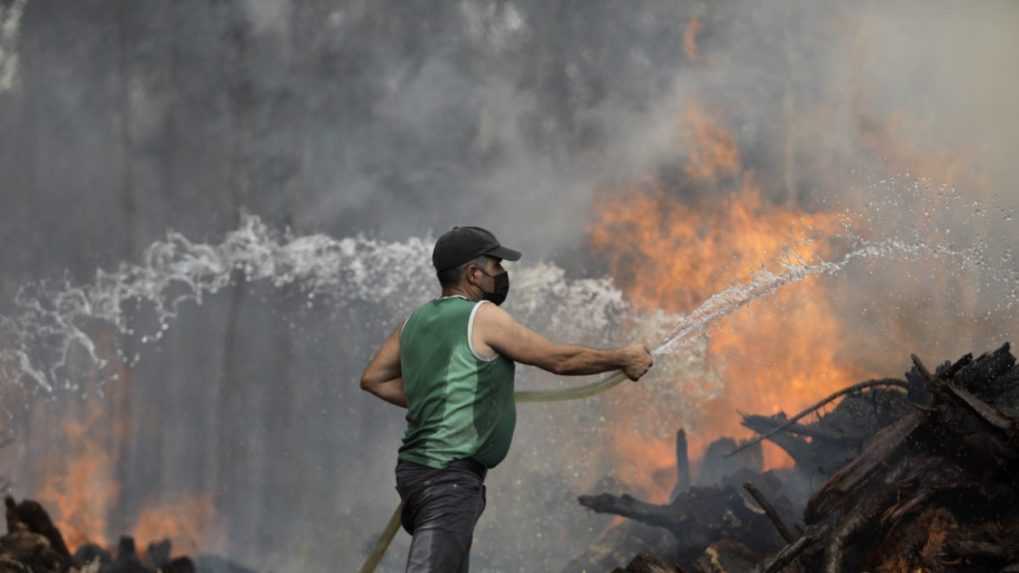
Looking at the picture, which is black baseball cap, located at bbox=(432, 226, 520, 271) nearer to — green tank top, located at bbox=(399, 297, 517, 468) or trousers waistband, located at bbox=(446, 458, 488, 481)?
green tank top, located at bbox=(399, 297, 517, 468)

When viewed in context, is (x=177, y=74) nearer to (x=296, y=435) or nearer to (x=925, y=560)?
(x=296, y=435)

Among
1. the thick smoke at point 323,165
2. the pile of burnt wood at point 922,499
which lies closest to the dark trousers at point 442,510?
the pile of burnt wood at point 922,499

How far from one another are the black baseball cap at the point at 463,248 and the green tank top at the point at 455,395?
209 millimetres

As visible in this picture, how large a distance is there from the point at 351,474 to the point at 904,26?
1533cm

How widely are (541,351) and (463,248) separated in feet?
2.27

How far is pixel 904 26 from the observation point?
A: 1745 centimetres

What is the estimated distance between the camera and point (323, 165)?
2445 cm

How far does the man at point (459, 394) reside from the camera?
440 cm

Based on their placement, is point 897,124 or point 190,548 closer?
point 897,124

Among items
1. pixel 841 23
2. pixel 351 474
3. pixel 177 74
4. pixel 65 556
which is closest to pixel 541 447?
pixel 351 474

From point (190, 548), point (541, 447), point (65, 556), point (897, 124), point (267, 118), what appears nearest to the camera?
point (65, 556)

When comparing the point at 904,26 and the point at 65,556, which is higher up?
the point at 904,26

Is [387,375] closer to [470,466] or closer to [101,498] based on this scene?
[470,466]

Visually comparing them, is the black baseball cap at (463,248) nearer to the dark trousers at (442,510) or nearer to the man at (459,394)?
the man at (459,394)
